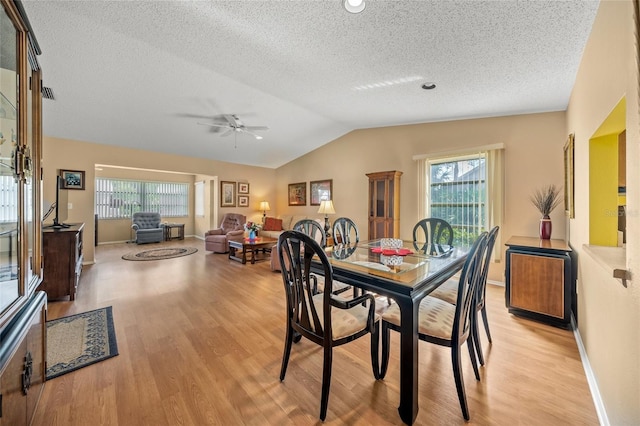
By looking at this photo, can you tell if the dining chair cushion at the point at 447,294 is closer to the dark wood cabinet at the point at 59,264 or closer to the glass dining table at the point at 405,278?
the glass dining table at the point at 405,278

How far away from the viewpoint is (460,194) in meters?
4.01

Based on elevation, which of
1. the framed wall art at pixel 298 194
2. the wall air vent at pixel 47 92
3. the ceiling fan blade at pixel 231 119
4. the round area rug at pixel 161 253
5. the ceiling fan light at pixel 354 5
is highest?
the wall air vent at pixel 47 92

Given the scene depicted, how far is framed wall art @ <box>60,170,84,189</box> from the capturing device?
475 cm

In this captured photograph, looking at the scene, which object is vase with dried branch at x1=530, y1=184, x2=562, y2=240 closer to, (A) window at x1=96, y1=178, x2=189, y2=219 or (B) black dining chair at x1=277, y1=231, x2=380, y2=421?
(B) black dining chair at x1=277, y1=231, x2=380, y2=421

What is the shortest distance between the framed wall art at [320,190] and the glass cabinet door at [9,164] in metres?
5.20

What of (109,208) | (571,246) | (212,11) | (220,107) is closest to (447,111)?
(571,246)

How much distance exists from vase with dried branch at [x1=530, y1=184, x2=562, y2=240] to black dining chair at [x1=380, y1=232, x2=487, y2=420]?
215 centimetres

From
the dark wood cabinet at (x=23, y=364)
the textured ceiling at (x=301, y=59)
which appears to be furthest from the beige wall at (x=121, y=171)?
the dark wood cabinet at (x=23, y=364)

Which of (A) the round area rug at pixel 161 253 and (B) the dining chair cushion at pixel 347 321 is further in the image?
(A) the round area rug at pixel 161 253

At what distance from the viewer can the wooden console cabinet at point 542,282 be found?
2.35 metres

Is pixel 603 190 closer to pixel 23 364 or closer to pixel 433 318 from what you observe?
pixel 433 318

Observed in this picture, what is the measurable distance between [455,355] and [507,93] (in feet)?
9.65

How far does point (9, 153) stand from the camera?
1165 mm

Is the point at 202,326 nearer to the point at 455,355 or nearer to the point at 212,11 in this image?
the point at 455,355
